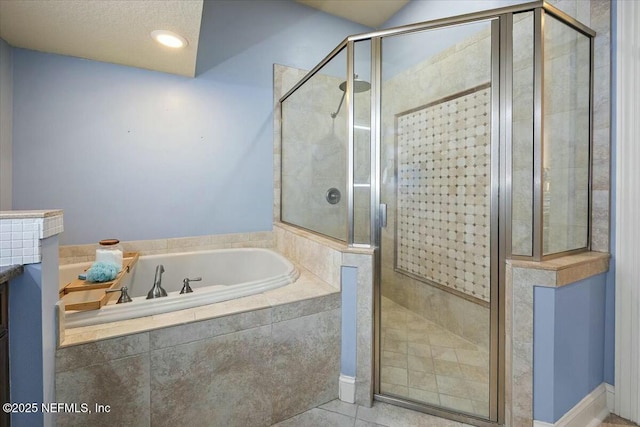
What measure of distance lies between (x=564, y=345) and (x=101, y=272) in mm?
2439

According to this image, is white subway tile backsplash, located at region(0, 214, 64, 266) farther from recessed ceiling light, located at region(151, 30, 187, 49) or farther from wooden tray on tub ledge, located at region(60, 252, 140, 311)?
recessed ceiling light, located at region(151, 30, 187, 49)

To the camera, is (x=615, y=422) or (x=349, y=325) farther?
(x=349, y=325)

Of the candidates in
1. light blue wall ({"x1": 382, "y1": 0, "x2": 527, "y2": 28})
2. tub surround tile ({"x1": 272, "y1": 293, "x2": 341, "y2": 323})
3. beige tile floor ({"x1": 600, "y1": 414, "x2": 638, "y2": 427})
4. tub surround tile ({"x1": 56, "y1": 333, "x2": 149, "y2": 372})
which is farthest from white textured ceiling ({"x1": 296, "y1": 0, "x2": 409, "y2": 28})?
beige tile floor ({"x1": 600, "y1": 414, "x2": 638, "y2": 427})

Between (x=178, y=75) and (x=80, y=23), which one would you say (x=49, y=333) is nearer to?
(x=80, y=23)

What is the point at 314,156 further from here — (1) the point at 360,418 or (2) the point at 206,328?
(1) the point at 360,418

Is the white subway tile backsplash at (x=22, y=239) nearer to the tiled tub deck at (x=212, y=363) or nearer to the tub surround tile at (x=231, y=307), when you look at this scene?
the tiled tub deck at (x=212, y=363)

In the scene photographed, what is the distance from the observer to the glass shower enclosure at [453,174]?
1265 mm

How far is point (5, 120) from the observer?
181 centimetres

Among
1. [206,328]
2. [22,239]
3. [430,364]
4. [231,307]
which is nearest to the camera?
[22,239]

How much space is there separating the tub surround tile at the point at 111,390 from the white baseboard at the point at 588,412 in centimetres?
166

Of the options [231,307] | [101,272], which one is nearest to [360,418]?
[231,307]

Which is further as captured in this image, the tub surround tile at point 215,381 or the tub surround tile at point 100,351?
the tub surround tile at point 215,381

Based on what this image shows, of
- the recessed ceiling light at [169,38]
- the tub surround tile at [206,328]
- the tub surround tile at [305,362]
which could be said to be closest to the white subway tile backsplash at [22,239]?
the tub surround tile at [206,328]

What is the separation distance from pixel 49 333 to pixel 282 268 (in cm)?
128
